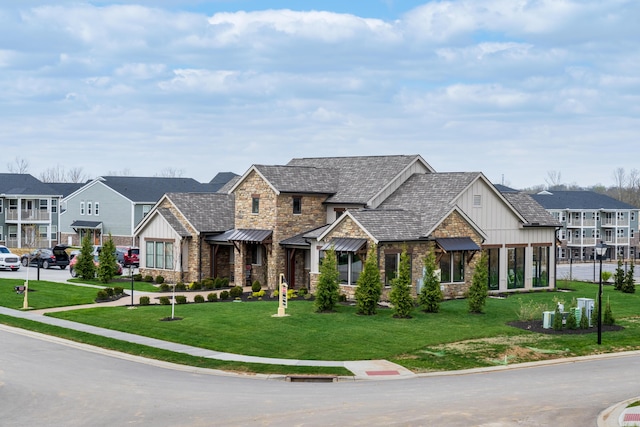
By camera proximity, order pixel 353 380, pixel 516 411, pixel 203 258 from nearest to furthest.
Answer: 1. pixel 516 411
2. pixel 353 380
3. pixel 203 258

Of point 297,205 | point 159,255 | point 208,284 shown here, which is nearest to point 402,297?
point 297,205

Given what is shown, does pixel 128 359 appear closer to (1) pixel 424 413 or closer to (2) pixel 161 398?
(2) pixel 161 398

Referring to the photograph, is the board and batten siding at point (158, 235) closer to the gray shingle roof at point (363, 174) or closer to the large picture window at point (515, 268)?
the gray shingle roof at point (363, 174)

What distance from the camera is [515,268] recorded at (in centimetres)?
4588

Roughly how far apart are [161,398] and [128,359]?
20.9 ft

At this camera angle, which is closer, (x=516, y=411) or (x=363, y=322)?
(x=516, y=411)

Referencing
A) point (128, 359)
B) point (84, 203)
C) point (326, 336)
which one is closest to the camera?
point (128, 359)

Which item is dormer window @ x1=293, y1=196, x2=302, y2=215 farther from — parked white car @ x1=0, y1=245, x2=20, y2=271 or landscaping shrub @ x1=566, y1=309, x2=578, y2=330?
parked white car @ x1=0, y1=245, x2=20, y2=271

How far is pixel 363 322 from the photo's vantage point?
32031 mm

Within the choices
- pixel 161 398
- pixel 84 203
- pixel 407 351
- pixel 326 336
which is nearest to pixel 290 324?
pixel 326 336

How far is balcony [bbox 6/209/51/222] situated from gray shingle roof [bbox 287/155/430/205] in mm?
36089

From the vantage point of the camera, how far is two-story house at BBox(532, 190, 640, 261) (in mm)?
105688

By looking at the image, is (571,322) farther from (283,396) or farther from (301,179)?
(301,179)

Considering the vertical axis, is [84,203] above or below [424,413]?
above
